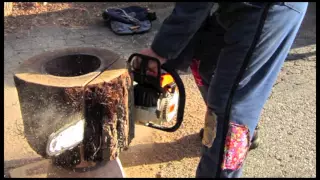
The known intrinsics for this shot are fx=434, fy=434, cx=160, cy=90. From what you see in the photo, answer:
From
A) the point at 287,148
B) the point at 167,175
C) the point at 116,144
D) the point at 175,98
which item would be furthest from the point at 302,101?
the point at 116,144

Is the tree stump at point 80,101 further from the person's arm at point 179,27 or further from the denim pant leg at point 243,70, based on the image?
the denim pant leg at point 243,70

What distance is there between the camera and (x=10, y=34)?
13.4 feet

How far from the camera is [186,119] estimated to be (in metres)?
2.93

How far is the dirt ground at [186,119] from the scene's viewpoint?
2.51m

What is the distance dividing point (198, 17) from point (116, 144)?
75cm

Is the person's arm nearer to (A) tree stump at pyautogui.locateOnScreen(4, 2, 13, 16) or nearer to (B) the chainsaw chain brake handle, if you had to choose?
(B) the chainsaw chain brake handle

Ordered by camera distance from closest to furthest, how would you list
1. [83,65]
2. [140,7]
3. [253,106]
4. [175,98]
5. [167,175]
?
1. [253,106]
2. [175,98]
3. [83,65]
4. [167,175]
5. [140,7]

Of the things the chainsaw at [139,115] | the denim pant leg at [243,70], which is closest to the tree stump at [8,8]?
the chainsaw at [139,115]

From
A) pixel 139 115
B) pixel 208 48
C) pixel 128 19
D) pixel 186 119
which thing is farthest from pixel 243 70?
pixel 128 19

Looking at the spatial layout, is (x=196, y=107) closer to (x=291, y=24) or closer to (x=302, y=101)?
(x=302, y=101)

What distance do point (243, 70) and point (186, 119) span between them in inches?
48.5

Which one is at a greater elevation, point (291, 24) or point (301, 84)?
point (291, 24)

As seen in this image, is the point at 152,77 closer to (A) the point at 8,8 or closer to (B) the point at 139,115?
(B) the point at 139,115

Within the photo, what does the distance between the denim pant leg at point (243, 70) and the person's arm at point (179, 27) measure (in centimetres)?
13
